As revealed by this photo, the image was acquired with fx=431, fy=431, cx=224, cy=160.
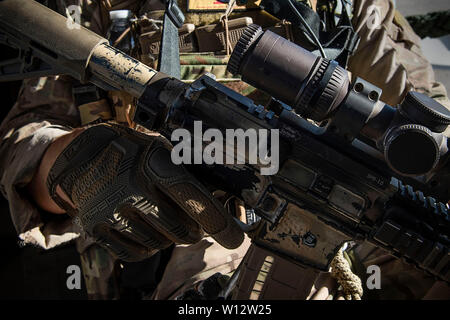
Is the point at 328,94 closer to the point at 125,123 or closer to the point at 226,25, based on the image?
the point at 226,25

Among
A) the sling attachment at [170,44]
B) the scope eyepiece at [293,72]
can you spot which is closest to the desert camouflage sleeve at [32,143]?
the sling attachment at [170,44]

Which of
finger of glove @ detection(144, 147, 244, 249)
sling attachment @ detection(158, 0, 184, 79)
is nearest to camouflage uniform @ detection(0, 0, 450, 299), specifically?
sling attachment @ detection(158, 0, 184, 79)

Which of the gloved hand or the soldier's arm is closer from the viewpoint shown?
the gloved hand

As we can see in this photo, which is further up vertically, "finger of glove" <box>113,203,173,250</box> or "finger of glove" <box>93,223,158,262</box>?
"finger of glove" <box>113,203,173,250</box>

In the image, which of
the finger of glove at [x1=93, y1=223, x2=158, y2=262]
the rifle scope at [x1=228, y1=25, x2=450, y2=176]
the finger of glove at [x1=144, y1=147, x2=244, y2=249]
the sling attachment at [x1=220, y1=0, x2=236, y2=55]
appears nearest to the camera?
the rifle scope at [x1=228, y1=25, x2=450, y2=176]

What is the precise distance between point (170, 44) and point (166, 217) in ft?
1.61

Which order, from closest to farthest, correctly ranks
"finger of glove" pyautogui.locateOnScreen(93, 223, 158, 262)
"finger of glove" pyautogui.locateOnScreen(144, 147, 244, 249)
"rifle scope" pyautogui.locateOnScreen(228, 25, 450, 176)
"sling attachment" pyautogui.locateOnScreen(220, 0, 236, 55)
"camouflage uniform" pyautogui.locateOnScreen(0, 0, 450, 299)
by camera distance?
1. "rifle scope" pyautogui.locateOnScreen(228, 25, 450, 176)
2. "finger of glove" pyautogui.locateOnScreen(144, 147, 244, 249)
3. "finger of glove" pyautogui.locateOnScreen(93, 223, 158, 262)
4. "camouflage uniform" pyautogui.locateOnScreen(0, 0, 450, 299)
5. "sling attachment" pyautogui.locateOnScreen(220, 0, 236, 55)

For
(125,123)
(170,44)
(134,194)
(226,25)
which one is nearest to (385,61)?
(226,25)

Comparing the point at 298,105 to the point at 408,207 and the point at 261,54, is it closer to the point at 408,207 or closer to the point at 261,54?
the point at 261,54

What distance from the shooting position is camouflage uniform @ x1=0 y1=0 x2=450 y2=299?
1.45m

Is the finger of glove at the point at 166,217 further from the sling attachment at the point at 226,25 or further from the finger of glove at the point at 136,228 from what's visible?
the sling attachment at the point at 226,25

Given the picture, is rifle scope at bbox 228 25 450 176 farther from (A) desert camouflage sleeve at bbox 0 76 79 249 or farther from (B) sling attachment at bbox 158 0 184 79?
(A) desert camouflage sleeve at bbox 0 76 79 249

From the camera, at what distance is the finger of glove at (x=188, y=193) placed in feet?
3.44
